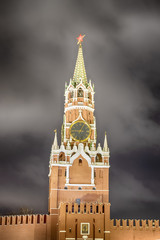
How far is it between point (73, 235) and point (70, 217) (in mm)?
2143

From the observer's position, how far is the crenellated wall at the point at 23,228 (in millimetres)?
51016

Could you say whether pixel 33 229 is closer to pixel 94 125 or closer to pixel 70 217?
pixel 70 217

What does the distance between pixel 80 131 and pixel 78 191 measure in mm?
9860

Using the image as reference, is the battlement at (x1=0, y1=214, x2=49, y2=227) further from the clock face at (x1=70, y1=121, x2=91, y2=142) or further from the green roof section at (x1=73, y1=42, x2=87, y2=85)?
the green roof section at (x1=73, y1=42, x2=87, y2=85)

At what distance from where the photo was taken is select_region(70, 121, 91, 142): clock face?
61.3 m

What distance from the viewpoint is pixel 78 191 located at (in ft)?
184

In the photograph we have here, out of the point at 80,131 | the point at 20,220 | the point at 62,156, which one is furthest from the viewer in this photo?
the point at 80,131

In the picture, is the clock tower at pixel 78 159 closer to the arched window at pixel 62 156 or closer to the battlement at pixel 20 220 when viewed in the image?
the arched window at pixel 62 156

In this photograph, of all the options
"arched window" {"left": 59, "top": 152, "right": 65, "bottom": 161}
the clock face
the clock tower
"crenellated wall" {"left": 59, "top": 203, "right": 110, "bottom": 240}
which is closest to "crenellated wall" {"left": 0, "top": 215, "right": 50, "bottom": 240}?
the clock tower

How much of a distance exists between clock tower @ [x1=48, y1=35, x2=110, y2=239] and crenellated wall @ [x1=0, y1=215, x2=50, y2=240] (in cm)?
162

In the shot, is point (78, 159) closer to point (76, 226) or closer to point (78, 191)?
point (78, 191)

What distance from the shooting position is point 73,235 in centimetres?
4866

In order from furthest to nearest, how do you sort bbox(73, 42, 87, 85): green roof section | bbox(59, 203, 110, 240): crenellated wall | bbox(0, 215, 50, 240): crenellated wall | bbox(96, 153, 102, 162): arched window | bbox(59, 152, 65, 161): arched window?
bbox(73, 42, 87, 85): green roof section < bbox(96, 153, 102, 162): arched window < bbox(59, 152, 65, 161): arched window < bbox(0, 215, 50, 240): crenellated wall < bbox(59, 203, 110, 240): crenellated wall

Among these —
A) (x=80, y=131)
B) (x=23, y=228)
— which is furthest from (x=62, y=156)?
(x=23, y=228)
